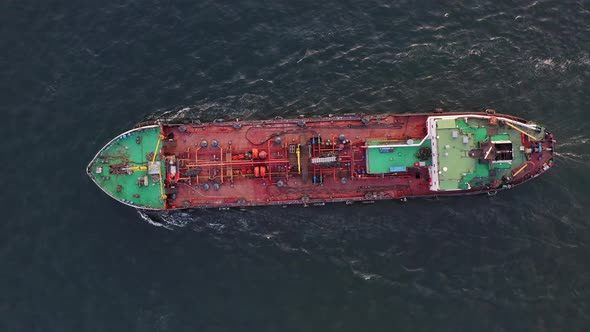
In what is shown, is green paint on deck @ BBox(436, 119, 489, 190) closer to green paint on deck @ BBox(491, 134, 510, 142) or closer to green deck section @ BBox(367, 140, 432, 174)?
green deck section @ BBox(367, 140, 432, 174)

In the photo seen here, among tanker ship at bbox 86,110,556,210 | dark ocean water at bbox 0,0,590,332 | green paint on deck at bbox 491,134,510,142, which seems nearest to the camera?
green paint on deck at bbox 491,134,510,142

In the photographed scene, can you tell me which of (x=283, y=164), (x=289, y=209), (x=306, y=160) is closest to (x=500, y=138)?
(x=306, y=160)

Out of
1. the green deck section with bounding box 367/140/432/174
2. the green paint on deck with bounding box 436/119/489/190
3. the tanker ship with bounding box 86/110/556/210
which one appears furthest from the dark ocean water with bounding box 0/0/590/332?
the green deck section with bounding box 367/140/432/174

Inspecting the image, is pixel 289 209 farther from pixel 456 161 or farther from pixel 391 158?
pixel 456 161

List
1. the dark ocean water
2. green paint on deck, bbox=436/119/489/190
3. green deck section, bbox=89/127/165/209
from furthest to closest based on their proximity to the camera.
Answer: green deck section, bbox=89/127/165/209, the dark ocean water, green paint on deck, bbox=436/119/489/190

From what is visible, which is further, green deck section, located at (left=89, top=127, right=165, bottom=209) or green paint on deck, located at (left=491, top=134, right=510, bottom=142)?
green deck section, located at (left=89, top=127, right=165, bottom=209)

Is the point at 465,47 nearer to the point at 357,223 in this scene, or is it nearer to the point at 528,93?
the point at 528,93

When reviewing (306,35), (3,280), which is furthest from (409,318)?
(3,280)
